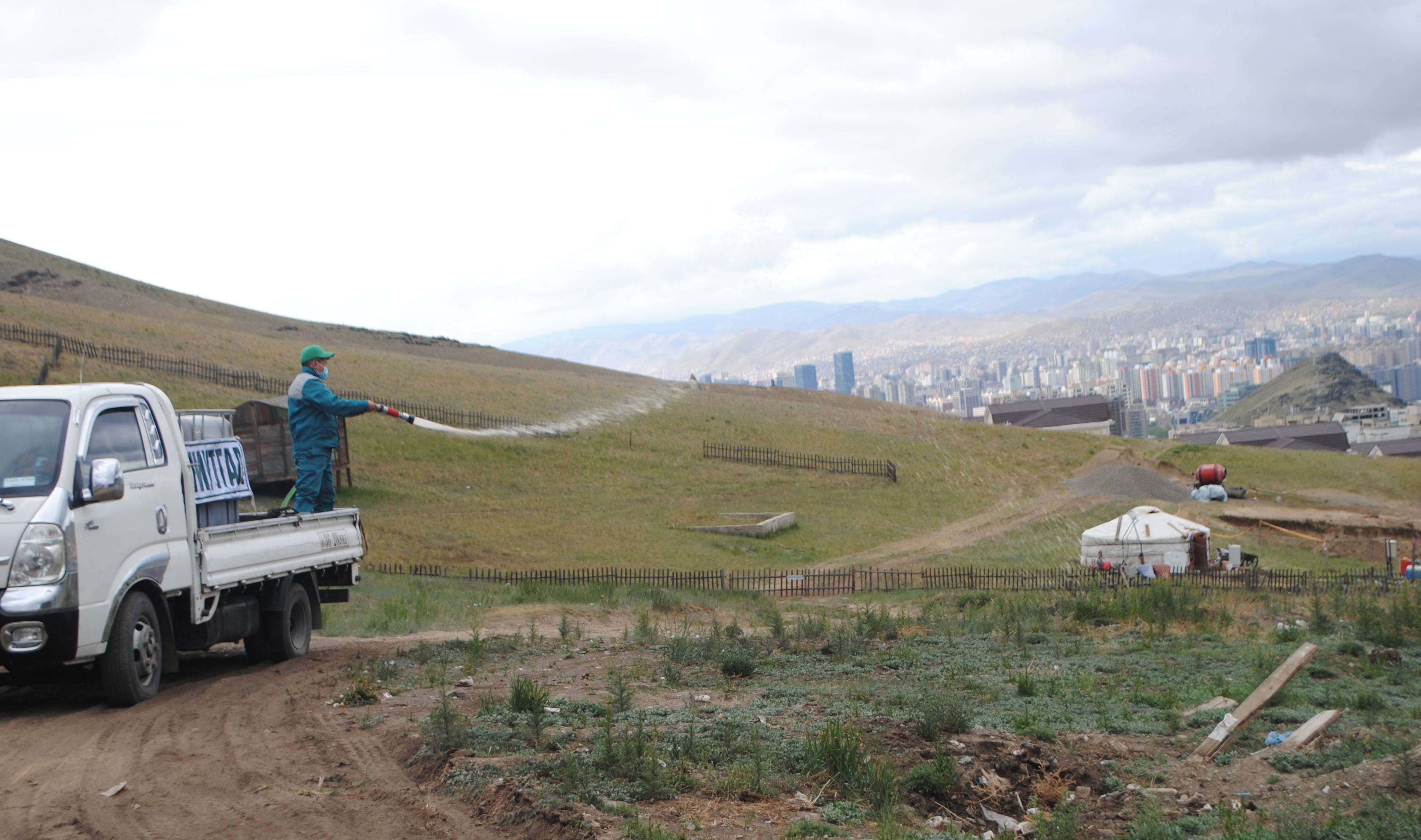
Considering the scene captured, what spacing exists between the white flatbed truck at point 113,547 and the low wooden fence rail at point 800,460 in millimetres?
43456

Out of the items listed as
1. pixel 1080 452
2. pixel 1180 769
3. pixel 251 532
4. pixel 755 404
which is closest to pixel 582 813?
pixel 1180 769

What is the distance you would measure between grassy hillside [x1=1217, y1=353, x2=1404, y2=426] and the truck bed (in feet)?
573

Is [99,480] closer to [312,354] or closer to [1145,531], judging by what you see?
[312,354]

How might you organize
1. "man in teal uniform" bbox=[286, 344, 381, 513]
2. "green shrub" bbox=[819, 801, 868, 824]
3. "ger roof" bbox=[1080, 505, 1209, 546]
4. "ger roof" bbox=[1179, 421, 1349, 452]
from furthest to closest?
1. "ger roof" bbox=[1179, 421, 1349, 452]
2. "ger roof" bbox=[1080, 505, 1209, 546]
3. "man in teal uniform" bbox=[286, 344, 381, 513]
4. "green shrub" bbox=[819, 801, 868, 824]

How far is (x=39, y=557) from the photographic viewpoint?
7047 mm

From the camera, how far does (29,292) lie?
298 feet

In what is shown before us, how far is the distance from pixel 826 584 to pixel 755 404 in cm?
4888

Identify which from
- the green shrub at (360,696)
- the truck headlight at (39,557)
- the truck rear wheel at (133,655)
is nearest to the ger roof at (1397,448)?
the green shrub at (360,696)

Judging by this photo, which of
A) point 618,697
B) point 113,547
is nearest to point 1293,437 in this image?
point 618,697

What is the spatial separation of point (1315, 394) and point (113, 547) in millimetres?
195854

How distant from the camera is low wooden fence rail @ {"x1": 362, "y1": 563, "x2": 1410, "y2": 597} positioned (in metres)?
24.0

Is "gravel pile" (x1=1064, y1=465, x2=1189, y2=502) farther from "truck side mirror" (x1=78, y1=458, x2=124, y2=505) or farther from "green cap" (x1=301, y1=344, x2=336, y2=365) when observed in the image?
"truck side mirror" (x1=78, y1=458, x2=124, y2=505)

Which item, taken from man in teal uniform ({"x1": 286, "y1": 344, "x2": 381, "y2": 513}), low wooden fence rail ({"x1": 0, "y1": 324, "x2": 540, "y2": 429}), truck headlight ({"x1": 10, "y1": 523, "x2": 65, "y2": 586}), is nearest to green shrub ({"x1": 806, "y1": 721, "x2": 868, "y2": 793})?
truck headlight ({"x1": 10, "y1": 523, "x2": 65, "y2": 586})

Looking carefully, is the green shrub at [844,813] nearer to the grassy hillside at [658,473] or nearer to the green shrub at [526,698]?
the green shrub at [526,698]
